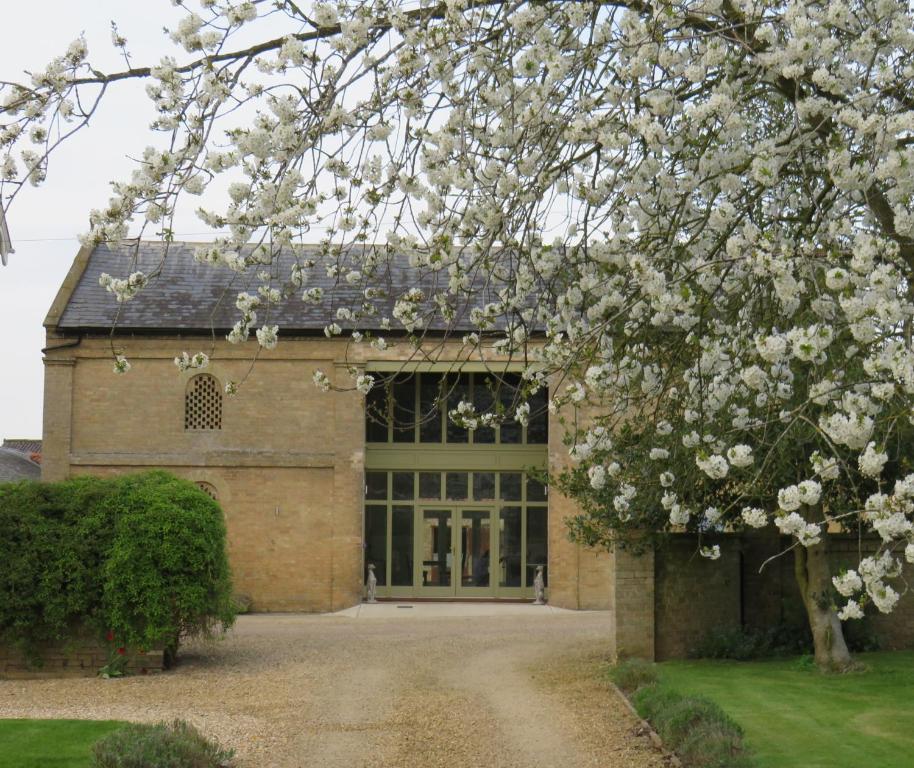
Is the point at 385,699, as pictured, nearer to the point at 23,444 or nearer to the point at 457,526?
the point at 457,526

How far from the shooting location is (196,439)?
85.1 ft

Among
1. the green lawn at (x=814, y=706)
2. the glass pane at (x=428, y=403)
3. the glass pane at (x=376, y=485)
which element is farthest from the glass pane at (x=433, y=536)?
the green lawn at (x=814, y=706)

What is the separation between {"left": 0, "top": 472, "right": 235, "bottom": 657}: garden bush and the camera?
15508mm

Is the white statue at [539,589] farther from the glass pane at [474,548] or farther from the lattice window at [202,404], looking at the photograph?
the lattice window at [202,404]

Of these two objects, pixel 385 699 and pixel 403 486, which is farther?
pixel 403 486

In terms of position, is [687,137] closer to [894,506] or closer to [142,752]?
[894,506]

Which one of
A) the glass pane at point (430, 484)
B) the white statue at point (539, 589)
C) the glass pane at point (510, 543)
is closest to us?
the white statue at point (539, 589)

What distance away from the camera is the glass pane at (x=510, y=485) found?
2720 centimetres

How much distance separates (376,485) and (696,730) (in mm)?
17214

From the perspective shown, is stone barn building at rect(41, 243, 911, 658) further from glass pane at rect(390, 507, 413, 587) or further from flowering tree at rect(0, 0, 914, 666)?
flowering tree at rect(0, 0, 914, 666)

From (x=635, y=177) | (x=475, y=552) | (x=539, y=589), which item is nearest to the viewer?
(x=635, y=177)

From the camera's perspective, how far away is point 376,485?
27.1 meters

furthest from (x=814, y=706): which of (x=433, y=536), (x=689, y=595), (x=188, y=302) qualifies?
(x=188, y=302)

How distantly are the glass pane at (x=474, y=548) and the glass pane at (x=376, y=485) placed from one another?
1.82 m
